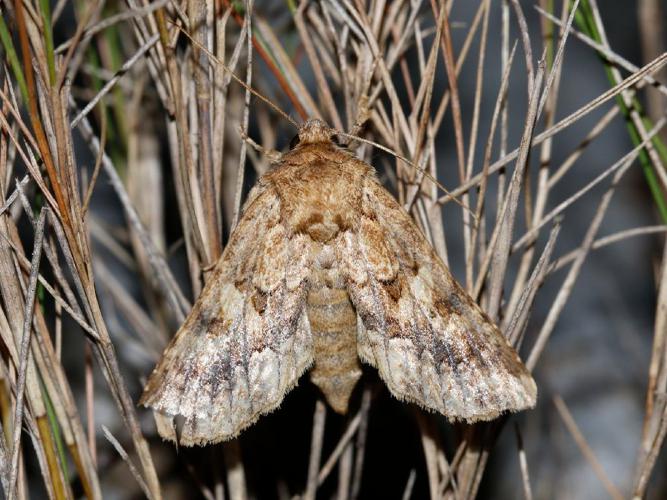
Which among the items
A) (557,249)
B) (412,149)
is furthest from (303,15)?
(557,249)

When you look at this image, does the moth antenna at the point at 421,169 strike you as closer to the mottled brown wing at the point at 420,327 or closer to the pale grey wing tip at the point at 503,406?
the mottled brown wing at the point at 420,327

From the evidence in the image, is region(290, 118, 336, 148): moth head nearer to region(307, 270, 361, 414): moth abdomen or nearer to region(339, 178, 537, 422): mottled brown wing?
region(339, 178, 537, 422): mottled brown wing

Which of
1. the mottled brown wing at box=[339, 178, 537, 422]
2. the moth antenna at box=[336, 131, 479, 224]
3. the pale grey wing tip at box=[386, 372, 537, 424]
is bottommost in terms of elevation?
the pale grey wing tip at box=[386, 372, 537, 424]

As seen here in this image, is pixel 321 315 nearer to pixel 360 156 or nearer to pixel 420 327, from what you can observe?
pixel 420 327

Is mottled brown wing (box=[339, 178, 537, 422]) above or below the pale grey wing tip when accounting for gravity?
above

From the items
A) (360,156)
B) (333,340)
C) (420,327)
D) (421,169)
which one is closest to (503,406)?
(420,327)

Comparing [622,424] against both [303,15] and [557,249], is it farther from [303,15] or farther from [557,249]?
[303,15]

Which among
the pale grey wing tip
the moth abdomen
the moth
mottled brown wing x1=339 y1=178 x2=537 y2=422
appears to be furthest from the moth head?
the pale grey wing tip
